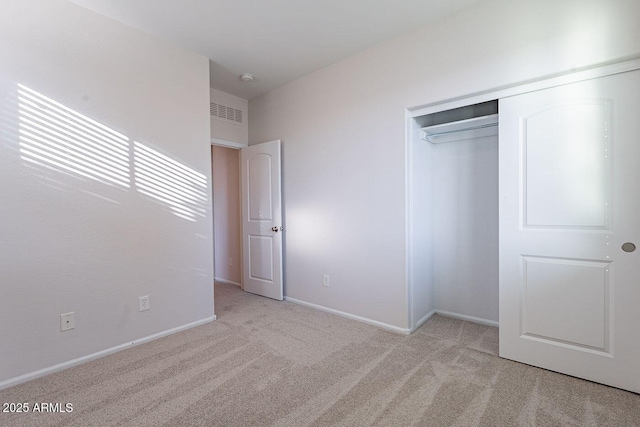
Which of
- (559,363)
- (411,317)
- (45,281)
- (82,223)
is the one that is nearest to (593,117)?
(559,363)

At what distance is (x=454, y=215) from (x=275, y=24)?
241 cm

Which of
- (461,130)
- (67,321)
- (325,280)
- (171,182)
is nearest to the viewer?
(67,321)

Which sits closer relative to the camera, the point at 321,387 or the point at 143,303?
the point at 321,387

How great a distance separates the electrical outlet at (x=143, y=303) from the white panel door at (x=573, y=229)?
2.86m

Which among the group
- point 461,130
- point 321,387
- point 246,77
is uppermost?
point 246,77

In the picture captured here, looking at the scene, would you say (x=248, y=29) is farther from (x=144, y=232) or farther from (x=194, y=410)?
(x=194, y=410)

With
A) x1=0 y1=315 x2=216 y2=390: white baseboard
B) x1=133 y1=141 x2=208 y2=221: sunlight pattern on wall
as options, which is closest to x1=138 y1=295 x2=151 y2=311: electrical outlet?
x1=0 y1=315 x2=216 y2=390: white baseboard

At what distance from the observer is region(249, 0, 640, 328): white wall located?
1970 millimetres

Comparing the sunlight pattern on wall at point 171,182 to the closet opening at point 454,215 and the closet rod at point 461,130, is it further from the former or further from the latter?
the closet rod at point 461,130

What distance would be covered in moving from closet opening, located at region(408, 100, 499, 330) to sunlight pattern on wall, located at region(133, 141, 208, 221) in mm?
2021

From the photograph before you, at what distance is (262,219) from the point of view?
3.97 metres

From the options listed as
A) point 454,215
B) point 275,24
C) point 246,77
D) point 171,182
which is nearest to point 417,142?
point 454,215

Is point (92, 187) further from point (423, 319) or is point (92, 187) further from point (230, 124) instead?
point (423, 319)

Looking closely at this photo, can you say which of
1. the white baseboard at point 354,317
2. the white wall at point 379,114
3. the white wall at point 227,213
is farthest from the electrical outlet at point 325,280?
the white wall at point 227,213
